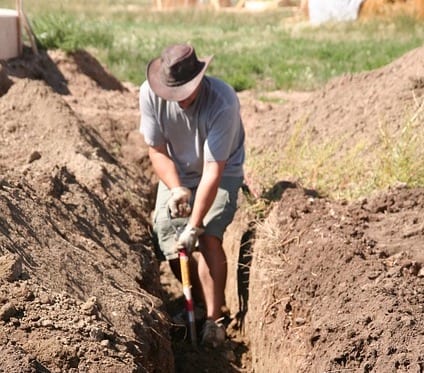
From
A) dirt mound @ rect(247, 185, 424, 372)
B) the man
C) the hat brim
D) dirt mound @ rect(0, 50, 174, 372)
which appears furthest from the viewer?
the man

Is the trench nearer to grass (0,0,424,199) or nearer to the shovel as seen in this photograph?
the shovel

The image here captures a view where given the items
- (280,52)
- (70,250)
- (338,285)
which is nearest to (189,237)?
(70,250)

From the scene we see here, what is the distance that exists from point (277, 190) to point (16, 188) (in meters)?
2.11

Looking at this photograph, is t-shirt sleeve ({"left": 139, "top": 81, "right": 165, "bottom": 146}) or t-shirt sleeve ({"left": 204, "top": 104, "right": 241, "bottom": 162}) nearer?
t-shirt sleeve ({"left": 204, "top": 104, "right": 241, "bottom": 162})

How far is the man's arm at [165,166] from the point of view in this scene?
715 centimetres

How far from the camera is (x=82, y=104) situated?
12242 millimetres

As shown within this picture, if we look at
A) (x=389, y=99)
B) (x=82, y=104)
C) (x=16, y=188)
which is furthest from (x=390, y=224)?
(x=82, y=104)

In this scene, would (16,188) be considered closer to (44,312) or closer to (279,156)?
(44,312)

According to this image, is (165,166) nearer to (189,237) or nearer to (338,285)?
(189,237)

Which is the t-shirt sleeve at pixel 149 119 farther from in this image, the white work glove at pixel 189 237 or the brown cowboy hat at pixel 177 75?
the white work glove at pixel 189 237

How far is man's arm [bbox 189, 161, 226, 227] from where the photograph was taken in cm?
682

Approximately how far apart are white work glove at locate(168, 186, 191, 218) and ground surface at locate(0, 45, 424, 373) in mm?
388

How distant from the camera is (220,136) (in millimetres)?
6883

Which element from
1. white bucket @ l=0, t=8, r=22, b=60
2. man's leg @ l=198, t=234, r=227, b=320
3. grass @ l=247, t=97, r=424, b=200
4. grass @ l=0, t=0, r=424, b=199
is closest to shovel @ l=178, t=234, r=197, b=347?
man's leg @ l=198, t=234, r=227, b=320
